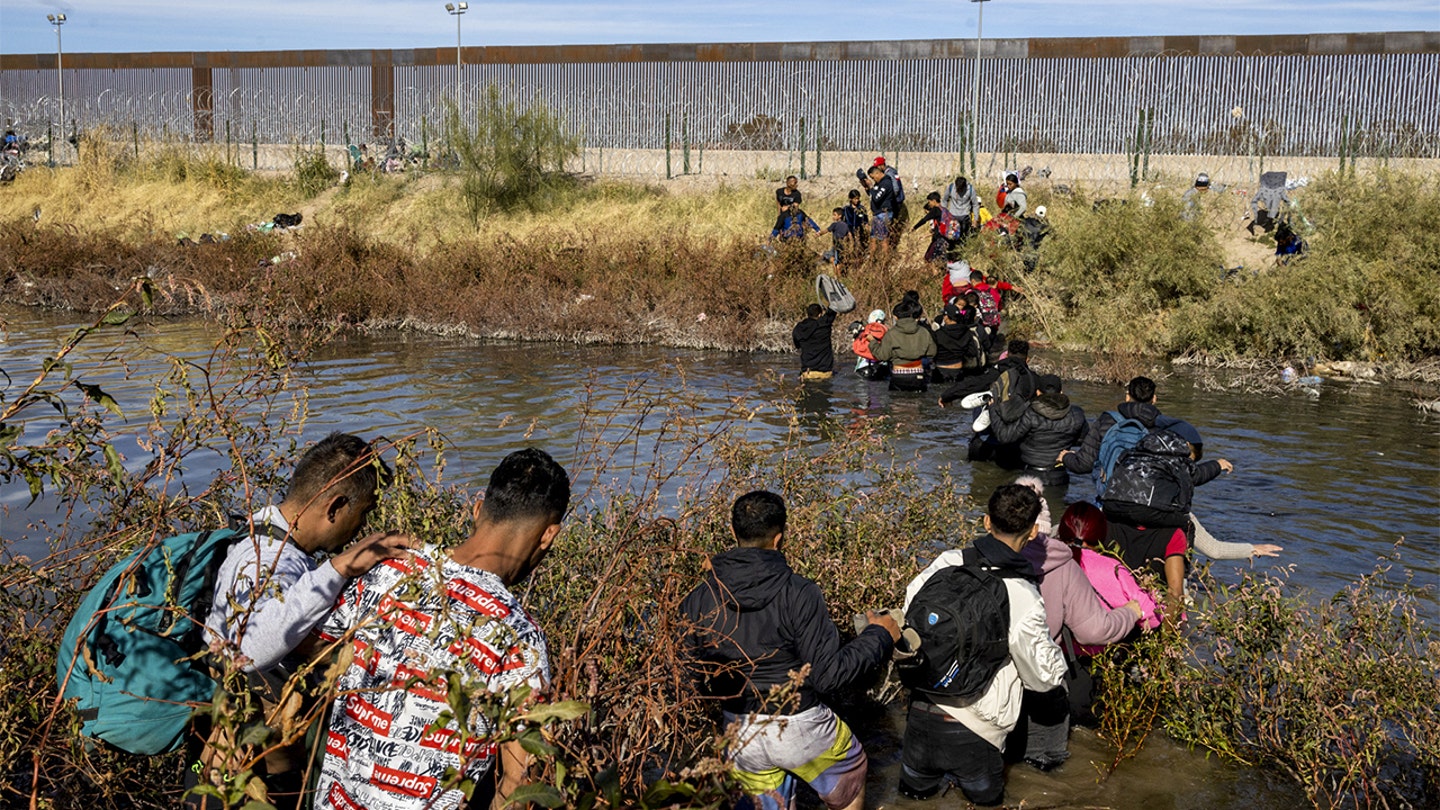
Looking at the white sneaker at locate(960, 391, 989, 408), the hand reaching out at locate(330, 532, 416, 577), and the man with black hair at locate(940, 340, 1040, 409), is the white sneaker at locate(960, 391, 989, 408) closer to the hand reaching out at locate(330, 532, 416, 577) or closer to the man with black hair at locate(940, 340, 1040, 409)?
the man with black hair at locate(940, 340, 1040, 409)

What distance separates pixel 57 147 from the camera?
1682 inches

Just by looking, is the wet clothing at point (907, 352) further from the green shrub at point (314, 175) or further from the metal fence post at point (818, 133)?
the green shrub at point (314, 175)

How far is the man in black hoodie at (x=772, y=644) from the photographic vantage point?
457 cm

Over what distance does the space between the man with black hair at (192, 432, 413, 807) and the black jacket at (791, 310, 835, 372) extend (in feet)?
40.2

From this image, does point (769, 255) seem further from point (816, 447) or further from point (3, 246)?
point (3, 246)

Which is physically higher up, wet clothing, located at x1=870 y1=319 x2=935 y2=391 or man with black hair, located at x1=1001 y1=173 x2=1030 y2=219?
man with black hair, located at x1=1001 y1=173 x2=1030 y2=219

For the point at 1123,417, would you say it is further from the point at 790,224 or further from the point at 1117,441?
the point at 790,224

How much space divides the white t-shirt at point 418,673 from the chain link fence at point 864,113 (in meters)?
23.3

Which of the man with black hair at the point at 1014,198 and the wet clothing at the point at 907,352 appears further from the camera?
the man with black hair at the point at 1014,198

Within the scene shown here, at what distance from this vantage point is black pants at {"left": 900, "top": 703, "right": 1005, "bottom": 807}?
5316 mm

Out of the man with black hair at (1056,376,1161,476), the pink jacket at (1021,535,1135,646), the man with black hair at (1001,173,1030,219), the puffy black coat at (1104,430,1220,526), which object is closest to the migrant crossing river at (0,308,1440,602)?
the puffy black coat at (1104,430,1220,526)

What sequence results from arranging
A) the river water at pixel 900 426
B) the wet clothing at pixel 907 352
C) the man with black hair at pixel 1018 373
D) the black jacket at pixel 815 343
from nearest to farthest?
1. the river water at pixel 900 426
2. the man with black hair at pixel 1018 373
3. the wet clothing at pixel 907 352
4. the black jacket at pixel 815 343

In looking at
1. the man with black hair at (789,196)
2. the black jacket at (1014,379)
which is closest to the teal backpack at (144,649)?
the black jacket at (1014,379)

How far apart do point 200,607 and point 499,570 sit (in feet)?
2.93
